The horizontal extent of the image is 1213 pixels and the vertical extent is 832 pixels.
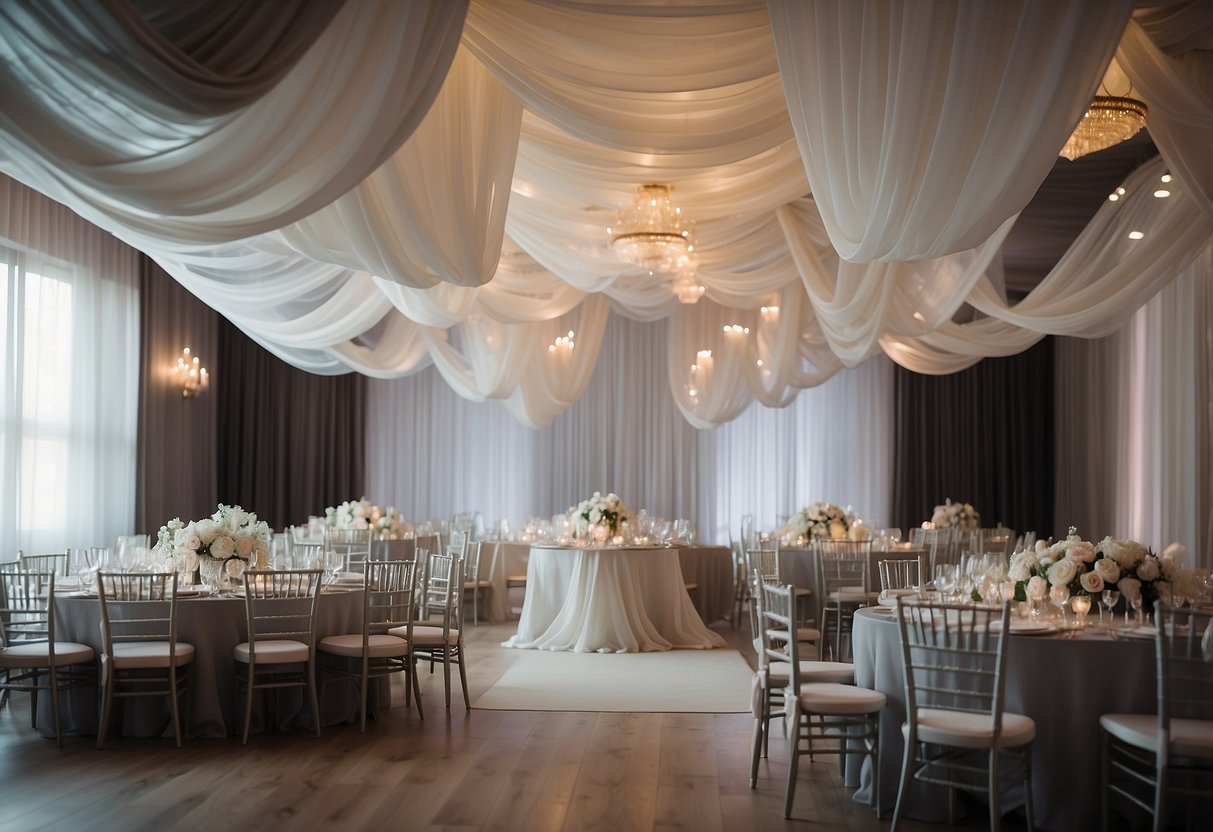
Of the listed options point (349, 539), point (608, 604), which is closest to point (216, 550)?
point (608, 604)

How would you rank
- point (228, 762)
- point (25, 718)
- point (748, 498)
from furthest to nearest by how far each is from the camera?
point (748, 498), point (25, 718), point (228, 762)

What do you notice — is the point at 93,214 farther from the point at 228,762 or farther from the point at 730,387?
the point at 730,387

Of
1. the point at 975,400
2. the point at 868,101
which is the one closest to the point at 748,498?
the point at 975,400

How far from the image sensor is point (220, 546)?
7293 millimetres

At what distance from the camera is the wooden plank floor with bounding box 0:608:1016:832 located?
509 centimetres

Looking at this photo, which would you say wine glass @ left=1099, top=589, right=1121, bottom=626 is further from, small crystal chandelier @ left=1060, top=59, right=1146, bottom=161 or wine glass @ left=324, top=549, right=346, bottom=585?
wine glass @ left=324, top=549, right=346, bottom=585

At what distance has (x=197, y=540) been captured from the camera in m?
7.34

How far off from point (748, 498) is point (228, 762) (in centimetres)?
1083

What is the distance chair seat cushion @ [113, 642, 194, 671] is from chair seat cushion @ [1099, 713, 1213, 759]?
16.4 ft

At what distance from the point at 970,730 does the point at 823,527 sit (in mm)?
6606

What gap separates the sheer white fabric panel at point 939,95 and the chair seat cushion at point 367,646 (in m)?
4.08

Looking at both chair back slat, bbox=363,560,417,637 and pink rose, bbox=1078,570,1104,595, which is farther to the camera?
chair back slat, bbox=363,560,417,637

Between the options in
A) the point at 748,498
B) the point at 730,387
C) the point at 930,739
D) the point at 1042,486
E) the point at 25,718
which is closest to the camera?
the point at 930,739

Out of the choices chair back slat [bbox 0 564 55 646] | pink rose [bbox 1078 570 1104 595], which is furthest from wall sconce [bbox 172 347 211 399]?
pink rose [bbox 1078 570 1104 595]
